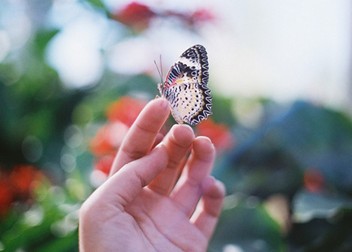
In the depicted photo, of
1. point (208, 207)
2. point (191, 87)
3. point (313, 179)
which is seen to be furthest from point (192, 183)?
point (313, 179)

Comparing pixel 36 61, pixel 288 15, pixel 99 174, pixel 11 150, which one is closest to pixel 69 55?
pixel 36 61

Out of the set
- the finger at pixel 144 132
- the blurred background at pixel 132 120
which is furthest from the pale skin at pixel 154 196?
the blurred background at pixel 132 120

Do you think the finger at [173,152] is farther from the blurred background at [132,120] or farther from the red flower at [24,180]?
the red flower at [24,180]

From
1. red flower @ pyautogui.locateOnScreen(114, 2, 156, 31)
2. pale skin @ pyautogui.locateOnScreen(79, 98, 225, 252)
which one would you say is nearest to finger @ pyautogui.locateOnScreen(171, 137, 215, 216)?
pale skin @ pyautogui.locateOnScreen(79, 98, 225, 252)

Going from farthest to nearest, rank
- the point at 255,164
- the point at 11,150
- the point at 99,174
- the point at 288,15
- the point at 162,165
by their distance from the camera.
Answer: the point at 288,15 < the point at 11,150 < the point at 255,164 < the point at 99,174 < the point at 162,165

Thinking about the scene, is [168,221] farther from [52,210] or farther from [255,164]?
[255,164]

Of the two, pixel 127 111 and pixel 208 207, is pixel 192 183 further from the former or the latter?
pixel 127 111

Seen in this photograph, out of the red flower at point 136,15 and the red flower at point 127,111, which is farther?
the red flower at point 136,15
